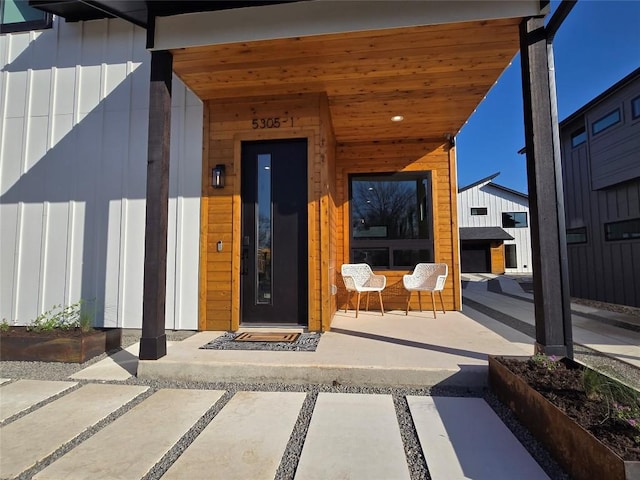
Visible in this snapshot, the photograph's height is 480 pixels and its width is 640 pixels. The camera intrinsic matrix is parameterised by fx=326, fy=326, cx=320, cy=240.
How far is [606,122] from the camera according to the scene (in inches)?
283

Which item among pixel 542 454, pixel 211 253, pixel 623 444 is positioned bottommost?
pixel 542 454

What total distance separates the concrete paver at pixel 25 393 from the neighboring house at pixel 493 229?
17.7 m

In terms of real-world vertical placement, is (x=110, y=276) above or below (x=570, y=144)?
below

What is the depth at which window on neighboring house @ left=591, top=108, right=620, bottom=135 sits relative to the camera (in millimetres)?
6918

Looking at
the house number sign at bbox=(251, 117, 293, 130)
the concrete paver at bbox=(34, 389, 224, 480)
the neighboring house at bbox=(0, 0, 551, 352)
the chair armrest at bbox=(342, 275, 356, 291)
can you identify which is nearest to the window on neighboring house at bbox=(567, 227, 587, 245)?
the neighboring house at bbox=(0, 0, 551, 352)

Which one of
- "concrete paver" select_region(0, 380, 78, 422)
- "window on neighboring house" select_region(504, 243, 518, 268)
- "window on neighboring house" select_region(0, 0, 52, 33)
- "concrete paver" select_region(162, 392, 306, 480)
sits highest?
"window on neighboring house" select_region(0, 0, 52, 33)

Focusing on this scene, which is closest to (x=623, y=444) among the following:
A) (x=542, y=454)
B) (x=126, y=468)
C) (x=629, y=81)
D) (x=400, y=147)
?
(x=542, y=454)

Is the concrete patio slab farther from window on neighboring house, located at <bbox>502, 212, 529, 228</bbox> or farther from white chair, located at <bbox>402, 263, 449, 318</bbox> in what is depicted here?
window on neighboring house, located at <bbox>502, 212, 529, 228</bbox>

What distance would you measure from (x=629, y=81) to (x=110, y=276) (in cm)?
978

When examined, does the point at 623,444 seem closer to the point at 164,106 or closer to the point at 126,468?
the point at 126,468

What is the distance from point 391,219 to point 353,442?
3.70 meters

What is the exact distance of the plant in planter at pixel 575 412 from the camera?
118 cm

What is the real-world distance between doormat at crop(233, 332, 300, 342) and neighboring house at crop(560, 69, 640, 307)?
23.4ft

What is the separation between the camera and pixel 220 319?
359 cm
